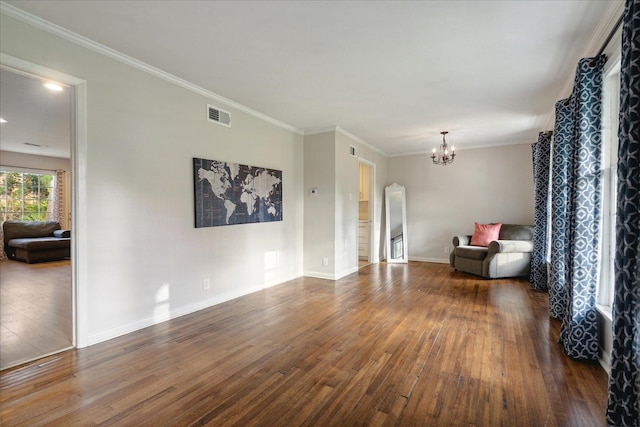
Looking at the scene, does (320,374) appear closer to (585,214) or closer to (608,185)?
(585,214)

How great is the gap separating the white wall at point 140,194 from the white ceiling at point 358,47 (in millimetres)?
251

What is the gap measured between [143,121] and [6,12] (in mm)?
1145

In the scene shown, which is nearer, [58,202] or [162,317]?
[162,317]

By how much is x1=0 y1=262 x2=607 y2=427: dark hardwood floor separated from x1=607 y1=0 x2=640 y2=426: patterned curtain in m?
0.35

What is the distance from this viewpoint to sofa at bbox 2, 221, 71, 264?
A: 700 centimetres

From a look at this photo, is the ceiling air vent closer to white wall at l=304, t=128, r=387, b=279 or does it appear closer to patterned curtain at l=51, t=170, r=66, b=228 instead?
white wall at l=304, t=128, r=387, b=279

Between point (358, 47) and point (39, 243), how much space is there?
8.23 m

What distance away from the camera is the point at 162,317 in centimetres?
333

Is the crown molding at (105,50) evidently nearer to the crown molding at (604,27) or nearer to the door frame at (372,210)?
the door frame at (372,210)

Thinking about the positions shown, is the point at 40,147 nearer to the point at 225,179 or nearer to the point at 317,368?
the point at 225,179

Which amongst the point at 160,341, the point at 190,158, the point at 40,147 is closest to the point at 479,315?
the point at 160,341

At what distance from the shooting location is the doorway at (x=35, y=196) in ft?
8.83

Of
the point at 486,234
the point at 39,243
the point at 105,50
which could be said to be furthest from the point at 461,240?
the point at 39,243

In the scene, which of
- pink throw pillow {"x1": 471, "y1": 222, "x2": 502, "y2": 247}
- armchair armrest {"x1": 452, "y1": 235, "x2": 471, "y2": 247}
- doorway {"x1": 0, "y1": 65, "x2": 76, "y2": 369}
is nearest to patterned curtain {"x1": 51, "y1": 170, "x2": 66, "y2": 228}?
doorway {"x1": 0, "y1": 65, "x2": 76, "y2": 369}
